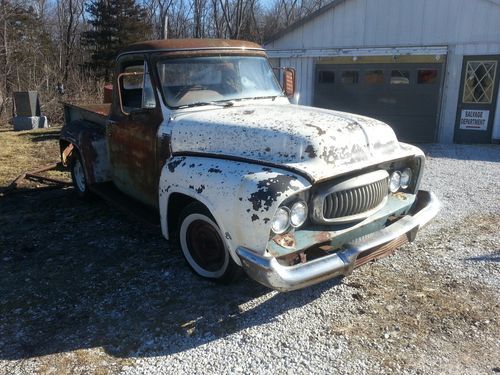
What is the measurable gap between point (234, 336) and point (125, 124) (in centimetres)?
264

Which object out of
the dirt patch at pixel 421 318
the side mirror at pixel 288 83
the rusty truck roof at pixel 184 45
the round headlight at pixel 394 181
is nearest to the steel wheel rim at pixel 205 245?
the dirt patch at pixel 421 318

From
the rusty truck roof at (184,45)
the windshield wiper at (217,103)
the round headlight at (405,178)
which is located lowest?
the round headlight at (405,178)

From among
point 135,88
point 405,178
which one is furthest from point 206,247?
point 135,88

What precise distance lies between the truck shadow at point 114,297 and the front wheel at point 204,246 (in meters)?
0.15

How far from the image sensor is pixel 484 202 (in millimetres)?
6750

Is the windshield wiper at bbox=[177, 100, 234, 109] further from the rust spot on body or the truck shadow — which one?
the rust spot on body

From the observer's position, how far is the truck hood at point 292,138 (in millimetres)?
3473

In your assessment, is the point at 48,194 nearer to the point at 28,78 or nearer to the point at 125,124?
the point at 125,124

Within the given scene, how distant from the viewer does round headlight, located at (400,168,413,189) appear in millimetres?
4328

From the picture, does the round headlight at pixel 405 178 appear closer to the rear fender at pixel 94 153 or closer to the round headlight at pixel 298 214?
the round headlight at pixel 298 214

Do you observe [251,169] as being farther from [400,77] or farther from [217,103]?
[400,77]

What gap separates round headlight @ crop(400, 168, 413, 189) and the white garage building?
9.59 m

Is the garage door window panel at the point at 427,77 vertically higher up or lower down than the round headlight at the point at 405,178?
higher up

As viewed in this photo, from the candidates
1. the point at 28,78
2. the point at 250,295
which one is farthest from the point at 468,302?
the point at 28,78
